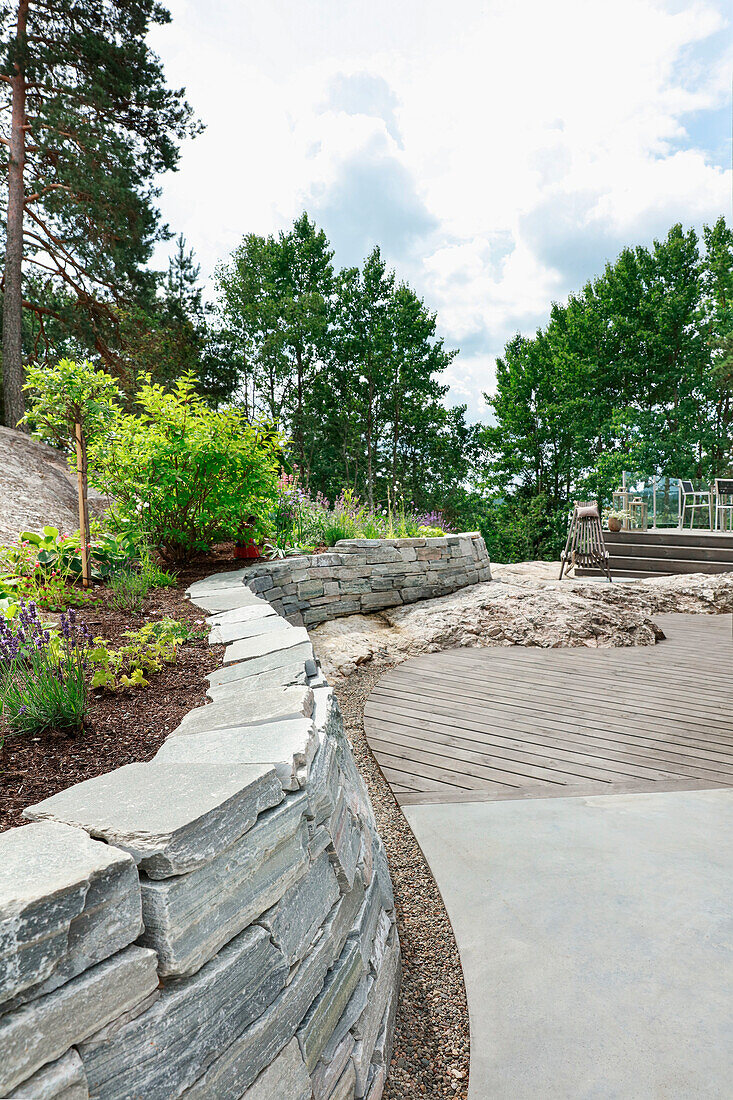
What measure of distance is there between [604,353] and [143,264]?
12129 mm

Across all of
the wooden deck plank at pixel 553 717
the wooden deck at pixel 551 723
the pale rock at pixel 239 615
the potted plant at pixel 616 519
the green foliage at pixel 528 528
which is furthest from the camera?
the green foliage at pixel 528 528

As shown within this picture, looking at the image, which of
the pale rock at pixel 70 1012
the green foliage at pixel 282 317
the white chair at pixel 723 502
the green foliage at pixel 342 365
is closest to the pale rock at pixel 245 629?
the pale rock at pixel 70 1012

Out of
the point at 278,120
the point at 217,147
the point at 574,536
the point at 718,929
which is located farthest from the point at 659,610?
the point at 217,147

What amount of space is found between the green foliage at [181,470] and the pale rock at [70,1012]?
12.0 ft

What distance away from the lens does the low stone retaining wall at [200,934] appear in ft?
1.95

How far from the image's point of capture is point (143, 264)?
1027 centimetres

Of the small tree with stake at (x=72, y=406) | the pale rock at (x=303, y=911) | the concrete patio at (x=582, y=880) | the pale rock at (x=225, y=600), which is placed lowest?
the concrete patio at (x=582, y=880)

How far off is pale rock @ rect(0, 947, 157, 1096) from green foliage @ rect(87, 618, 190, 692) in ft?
4.16

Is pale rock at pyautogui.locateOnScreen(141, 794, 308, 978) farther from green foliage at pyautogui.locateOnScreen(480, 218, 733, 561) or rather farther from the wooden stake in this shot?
green foliage at pyautogui.locateOnScreen(480, 218, 733, 561)

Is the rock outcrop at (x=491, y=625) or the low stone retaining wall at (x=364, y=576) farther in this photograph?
the low stone retaining wall at (x=364, y=576)

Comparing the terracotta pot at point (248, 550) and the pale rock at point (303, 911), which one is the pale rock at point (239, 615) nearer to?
the pale rock at point (303, 911)

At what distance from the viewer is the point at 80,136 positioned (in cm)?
825

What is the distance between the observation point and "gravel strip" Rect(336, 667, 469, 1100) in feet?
3.99

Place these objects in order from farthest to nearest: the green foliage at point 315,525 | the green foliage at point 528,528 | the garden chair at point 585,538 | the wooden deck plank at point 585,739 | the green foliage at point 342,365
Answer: the green foliage at point 342,365
the green foliage at point 528,528
the garden chair at point 585,538
the green foliage at point 315,525
the wooden deck plank at point 585,739
